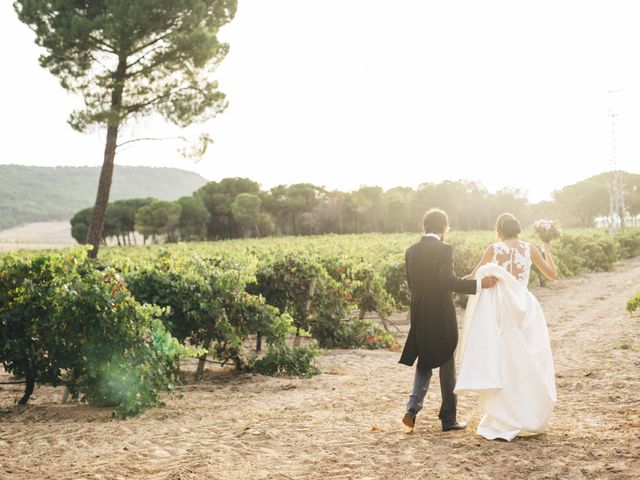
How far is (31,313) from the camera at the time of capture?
22.9ft

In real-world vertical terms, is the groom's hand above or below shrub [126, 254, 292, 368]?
above

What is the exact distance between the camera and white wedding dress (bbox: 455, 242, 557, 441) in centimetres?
530

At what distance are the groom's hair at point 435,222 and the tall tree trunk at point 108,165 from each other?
1625 centimetres

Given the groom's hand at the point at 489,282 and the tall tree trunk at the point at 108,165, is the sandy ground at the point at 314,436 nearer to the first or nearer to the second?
the groom's hand at the point at 489,282

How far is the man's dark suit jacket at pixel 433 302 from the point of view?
5.46 meters

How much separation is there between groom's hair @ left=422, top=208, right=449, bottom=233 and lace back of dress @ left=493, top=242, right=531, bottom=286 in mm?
573

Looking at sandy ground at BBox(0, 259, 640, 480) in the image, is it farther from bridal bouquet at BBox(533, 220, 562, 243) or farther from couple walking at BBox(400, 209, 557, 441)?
bridal bouquet at BBox(533, 220, 562, 243)

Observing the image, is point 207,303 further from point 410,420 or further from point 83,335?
point 410,420

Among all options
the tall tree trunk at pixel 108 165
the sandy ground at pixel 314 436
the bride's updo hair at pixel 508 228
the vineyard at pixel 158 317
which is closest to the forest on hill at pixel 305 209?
the tall tree trunk at pixel 108 165

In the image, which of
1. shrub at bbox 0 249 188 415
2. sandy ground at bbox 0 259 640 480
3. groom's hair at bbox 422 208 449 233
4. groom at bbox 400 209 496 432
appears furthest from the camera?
shrub at bbox 0 249 188 415

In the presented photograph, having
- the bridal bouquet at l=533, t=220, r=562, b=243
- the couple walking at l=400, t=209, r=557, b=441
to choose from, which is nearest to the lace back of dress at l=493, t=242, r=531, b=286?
the couple walking at l=400, t=209, r=557, b=441

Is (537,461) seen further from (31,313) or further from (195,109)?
(195,109)

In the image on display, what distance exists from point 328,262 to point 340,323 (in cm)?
144

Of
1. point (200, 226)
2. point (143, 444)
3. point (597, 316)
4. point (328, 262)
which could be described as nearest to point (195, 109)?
point (328, 262)
